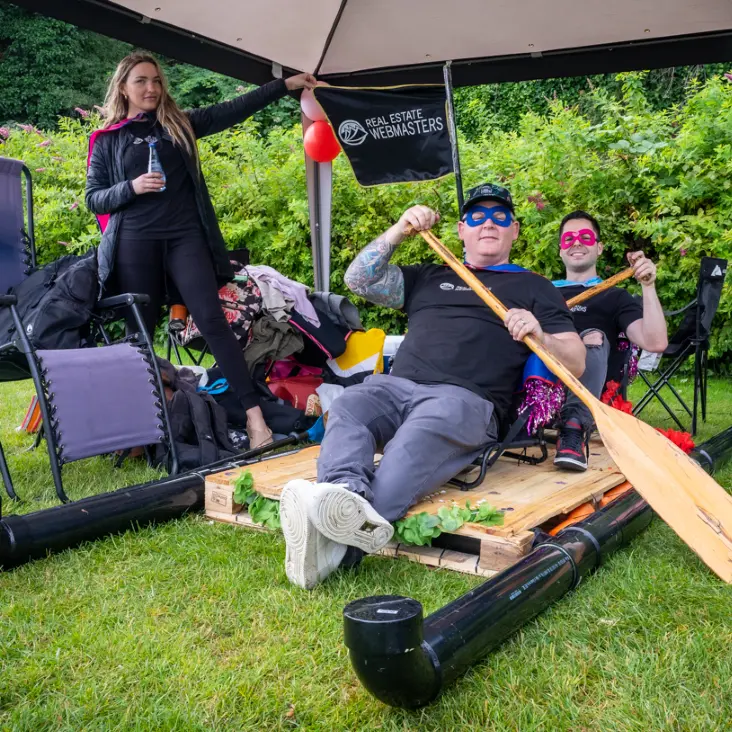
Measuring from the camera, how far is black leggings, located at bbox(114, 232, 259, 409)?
3943mm

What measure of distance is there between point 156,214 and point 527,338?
2.07 metres

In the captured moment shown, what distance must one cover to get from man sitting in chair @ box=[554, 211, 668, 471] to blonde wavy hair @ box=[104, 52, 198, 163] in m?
2.11

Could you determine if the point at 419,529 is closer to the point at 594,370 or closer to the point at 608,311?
the point at 594,370

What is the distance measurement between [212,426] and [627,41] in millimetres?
3303

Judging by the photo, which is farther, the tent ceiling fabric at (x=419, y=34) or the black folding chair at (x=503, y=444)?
the tent ceiling fabric at (x=419, y=34)

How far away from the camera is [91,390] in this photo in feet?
11.2

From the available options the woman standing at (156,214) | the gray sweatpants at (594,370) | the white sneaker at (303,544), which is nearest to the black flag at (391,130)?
the woman standing at (156,214)

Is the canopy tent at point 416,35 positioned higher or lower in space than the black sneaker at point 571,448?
higher

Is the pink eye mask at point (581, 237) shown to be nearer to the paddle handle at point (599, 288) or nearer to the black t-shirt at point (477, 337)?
the paddle handle at point (599, 288)

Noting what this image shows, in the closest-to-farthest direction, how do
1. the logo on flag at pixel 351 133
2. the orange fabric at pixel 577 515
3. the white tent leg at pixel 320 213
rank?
the orange fabric at pixel 577 515 → the logo on flag at pixel 351 133 → the white tent leg at pixel 320 213

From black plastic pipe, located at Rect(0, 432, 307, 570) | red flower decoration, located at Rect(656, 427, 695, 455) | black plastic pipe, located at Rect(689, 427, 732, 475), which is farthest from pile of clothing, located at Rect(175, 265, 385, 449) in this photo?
black plastic pipe, located at Rect(689, 427, 732, 475)

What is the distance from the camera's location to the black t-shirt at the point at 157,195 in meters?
3.93

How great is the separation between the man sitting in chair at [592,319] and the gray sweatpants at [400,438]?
1.73 ft

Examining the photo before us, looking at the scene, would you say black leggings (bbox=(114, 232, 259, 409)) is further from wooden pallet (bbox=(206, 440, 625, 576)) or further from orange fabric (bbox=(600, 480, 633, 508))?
orange fabric (bbox=(600, 480, 633, 508))
